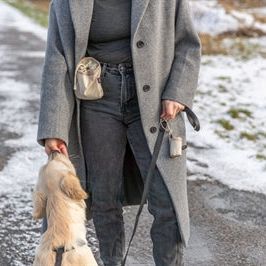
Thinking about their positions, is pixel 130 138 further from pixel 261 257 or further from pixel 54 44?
pixel 261 257

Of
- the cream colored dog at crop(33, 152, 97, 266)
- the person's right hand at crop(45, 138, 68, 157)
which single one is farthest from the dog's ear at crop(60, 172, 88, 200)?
the person's right hand at crop(45, 138, 68, 157)

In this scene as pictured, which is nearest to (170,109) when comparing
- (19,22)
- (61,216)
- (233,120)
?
(61,216)

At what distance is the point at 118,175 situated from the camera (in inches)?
139

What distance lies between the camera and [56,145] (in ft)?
11.2

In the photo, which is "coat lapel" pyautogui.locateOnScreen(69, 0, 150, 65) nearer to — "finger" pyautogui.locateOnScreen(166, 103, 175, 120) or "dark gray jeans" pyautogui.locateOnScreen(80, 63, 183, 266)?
"dark gray jeans" pyautogui.locateOnScreen(80, 63, 183, 266)

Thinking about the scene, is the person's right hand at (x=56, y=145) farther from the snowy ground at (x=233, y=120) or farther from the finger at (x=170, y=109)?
the snowy ground at (x=233, y=120)

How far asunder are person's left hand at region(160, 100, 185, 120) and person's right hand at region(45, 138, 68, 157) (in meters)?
0.53

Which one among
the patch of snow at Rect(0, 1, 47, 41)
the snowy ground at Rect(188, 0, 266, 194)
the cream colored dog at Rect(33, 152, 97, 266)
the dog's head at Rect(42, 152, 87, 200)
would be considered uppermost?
the dog's head at Rect(42, 152, 87, 200)

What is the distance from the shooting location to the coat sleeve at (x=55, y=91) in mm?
3367

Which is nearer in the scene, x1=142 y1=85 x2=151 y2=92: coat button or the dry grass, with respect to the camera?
x1=142 y1=85 x2=151 y2=92: coat button

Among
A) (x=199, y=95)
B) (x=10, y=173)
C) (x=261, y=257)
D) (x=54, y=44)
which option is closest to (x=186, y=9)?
(x=54, y=44)

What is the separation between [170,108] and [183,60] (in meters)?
0.26

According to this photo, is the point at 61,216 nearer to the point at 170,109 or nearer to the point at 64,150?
the point at 64,150

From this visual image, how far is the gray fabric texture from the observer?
10.8 ft
